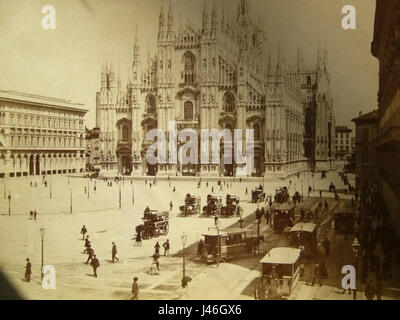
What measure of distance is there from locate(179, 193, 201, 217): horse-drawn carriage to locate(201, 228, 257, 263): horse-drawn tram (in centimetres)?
204

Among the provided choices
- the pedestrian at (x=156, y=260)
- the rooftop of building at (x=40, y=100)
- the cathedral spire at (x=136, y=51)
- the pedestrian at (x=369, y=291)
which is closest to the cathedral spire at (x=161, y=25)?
the cathedral spire at (x=136, y=51)

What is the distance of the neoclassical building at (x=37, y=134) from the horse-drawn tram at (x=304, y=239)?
27.0 feet

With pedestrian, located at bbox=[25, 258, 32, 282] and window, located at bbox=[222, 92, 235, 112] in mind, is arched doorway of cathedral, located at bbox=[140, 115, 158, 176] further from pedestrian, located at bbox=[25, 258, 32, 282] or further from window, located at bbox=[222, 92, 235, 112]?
pedestrian, located at bbox=[25, 258, 32, 282]

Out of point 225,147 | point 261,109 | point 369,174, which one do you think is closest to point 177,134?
point 225,147

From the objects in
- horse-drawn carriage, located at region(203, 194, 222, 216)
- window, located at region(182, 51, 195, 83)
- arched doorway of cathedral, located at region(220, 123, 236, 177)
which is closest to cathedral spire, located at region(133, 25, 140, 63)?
window, located at region(182, 51, 195, 83)

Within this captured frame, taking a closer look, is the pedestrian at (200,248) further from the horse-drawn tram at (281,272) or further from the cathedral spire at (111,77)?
the cathedral spire at (111,77)

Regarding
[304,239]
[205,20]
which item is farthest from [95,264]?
[205,20]

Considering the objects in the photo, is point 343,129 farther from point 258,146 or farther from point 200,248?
point 200,248

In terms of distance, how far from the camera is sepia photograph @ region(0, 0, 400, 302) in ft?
45.0

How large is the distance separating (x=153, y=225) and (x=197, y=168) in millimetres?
4382

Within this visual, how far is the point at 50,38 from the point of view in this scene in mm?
15805

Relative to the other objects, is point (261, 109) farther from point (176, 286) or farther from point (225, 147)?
point (176, 286)

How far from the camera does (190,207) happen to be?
16.9 metres
